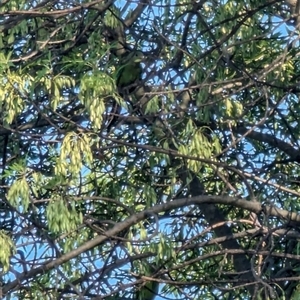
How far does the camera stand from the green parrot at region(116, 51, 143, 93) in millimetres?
5793

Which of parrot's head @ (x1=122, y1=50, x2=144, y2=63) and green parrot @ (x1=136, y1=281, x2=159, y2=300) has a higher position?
parrot's head @ (x1=122, y1=50, x2=144, y2=63)

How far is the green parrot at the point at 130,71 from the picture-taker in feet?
19.0

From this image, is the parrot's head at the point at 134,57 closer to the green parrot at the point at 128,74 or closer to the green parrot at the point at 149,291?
the green parrot at the point at 128,74

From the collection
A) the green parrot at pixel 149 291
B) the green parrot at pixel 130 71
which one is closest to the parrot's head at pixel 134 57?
the green parrot at pixel 130 71

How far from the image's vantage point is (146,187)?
5824 mm

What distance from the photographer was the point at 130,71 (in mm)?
5895

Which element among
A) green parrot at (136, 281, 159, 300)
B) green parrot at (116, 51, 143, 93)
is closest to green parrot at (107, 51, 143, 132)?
green parrot at (116, 51, 143, 93)

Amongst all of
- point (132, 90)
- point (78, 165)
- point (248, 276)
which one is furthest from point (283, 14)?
point (78, 165)

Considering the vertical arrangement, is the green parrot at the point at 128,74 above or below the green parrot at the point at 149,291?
above

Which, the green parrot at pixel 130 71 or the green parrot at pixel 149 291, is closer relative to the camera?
the green parrot at pixel 130 71

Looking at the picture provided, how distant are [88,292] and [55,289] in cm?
23

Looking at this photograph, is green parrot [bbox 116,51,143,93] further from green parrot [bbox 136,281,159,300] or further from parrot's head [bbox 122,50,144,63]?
green parrot [bbox 136,281,159,300]

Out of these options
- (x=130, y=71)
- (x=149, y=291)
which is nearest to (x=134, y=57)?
(x=130, y=71)

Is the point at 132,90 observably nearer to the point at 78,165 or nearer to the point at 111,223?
the point at 111,223
